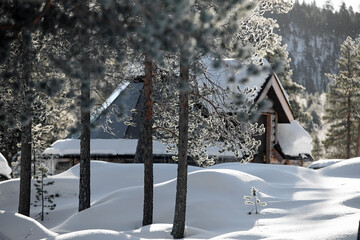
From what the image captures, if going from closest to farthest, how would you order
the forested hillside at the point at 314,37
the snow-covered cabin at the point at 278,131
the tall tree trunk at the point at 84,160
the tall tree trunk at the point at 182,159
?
the tall tree trunk at the point at 182,159
the tall tree trunk at the point at 84,160
the snow-covered cabin at the point at 278,131
the forested hillside at the point at 314,37

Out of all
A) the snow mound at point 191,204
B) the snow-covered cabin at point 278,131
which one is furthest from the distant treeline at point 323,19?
the snow mound at point 191,204

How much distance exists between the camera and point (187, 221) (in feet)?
34.1

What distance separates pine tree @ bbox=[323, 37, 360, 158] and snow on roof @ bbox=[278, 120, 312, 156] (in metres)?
11.4

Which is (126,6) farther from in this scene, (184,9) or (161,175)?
(161,175)

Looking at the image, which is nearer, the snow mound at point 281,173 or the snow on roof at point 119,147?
the snow mound at point 281,173

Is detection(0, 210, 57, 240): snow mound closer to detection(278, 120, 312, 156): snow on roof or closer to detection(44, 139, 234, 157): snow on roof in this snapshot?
detection(44, 139, 234, 157): snow on roof

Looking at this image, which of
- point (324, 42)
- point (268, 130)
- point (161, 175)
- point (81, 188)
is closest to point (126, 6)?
point (81, 188)

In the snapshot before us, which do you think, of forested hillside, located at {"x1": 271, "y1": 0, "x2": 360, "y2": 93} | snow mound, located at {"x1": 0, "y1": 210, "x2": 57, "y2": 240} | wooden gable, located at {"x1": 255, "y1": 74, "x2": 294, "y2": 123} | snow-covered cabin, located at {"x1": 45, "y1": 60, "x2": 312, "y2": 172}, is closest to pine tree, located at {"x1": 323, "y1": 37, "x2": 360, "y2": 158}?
snow-covered cabin, located at {"x1": 45, "y1": 60, "x2": 312, "y2": 172}

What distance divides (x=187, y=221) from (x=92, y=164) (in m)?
7.57

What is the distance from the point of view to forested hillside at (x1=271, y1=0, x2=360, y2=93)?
164 meters

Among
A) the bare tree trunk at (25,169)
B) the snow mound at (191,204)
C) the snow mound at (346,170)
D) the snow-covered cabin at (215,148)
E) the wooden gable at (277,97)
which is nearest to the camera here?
the snow mound at (191,204)

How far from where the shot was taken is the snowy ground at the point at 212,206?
26.5 feet

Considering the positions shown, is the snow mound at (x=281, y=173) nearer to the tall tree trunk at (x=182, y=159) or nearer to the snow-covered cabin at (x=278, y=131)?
the snow-covered cabin at (x=278, y=131)

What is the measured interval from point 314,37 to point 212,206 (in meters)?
184
